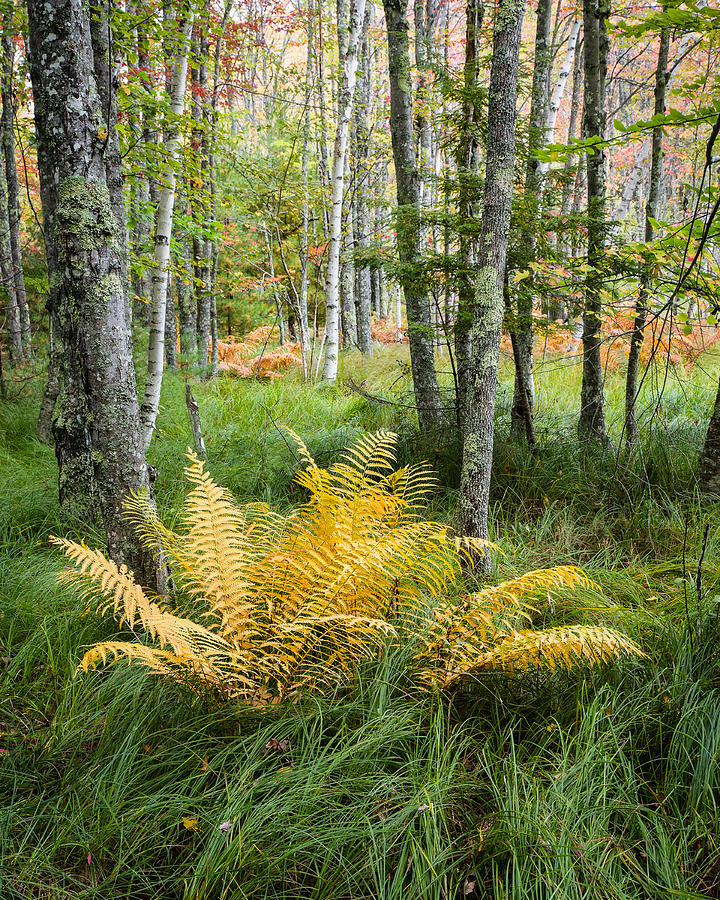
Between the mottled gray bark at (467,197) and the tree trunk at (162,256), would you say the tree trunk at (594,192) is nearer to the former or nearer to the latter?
the mottled gray bark at (467,197)

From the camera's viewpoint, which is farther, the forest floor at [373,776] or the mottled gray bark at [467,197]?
the mottled gray bark at [467,197]

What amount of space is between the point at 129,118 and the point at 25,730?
5675mm

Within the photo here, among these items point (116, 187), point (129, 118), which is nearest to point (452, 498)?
point (116, 187)

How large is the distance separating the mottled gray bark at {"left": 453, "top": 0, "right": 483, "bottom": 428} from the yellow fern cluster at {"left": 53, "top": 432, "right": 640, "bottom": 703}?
2197 millimetres

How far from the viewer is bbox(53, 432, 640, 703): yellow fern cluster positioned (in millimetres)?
2084

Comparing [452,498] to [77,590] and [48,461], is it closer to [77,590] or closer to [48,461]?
[77,590]

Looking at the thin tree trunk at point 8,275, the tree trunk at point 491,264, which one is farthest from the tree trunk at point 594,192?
the thin tree trunk at point 8,275

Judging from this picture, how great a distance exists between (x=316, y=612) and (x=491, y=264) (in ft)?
6.64

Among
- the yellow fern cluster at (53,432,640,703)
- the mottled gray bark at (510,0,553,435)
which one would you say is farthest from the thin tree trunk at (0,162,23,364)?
the yellow fern cluster at (53,432,640,703)

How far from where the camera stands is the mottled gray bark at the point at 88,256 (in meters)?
2.38

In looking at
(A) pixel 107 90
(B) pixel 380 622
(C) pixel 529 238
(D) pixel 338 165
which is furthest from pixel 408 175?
(B) pixel 380 622

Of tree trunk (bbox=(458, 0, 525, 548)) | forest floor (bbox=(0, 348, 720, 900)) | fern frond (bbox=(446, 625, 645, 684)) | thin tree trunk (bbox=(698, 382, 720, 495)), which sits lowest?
forest floor (bbox=(0, 348, 720, 900))

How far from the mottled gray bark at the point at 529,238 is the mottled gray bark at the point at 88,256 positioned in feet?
8.43

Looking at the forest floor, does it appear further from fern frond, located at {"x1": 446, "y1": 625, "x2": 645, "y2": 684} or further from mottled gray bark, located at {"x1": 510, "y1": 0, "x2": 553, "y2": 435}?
mottled gray bark, located at {"x1": 510, "y1": 0, "x2": 553, "y2": 435}
